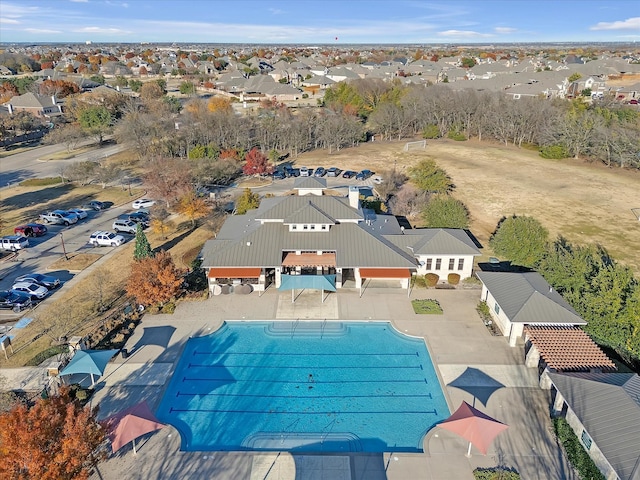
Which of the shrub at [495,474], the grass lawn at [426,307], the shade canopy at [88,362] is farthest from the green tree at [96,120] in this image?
the shrub at [495,474]

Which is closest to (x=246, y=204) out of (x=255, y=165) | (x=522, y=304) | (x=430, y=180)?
(x=255, y=165)

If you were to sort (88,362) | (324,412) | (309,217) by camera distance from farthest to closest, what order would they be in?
(309,217) → (88,362) → (324,412)

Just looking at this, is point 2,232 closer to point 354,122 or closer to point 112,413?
point 112,413

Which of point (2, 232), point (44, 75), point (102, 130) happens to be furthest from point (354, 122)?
point (44, 75)

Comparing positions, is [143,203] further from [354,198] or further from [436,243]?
[436,243]

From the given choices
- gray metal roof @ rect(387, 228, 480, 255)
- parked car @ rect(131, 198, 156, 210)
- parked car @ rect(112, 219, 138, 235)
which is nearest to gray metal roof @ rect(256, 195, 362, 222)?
gray metal roof @ rect(387, 228, 480, 255)

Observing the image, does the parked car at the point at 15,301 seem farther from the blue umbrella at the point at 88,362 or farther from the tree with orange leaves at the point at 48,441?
the tree with orange leaves at the point at 48,441

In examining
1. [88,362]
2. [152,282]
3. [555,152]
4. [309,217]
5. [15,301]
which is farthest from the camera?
[555,152]
